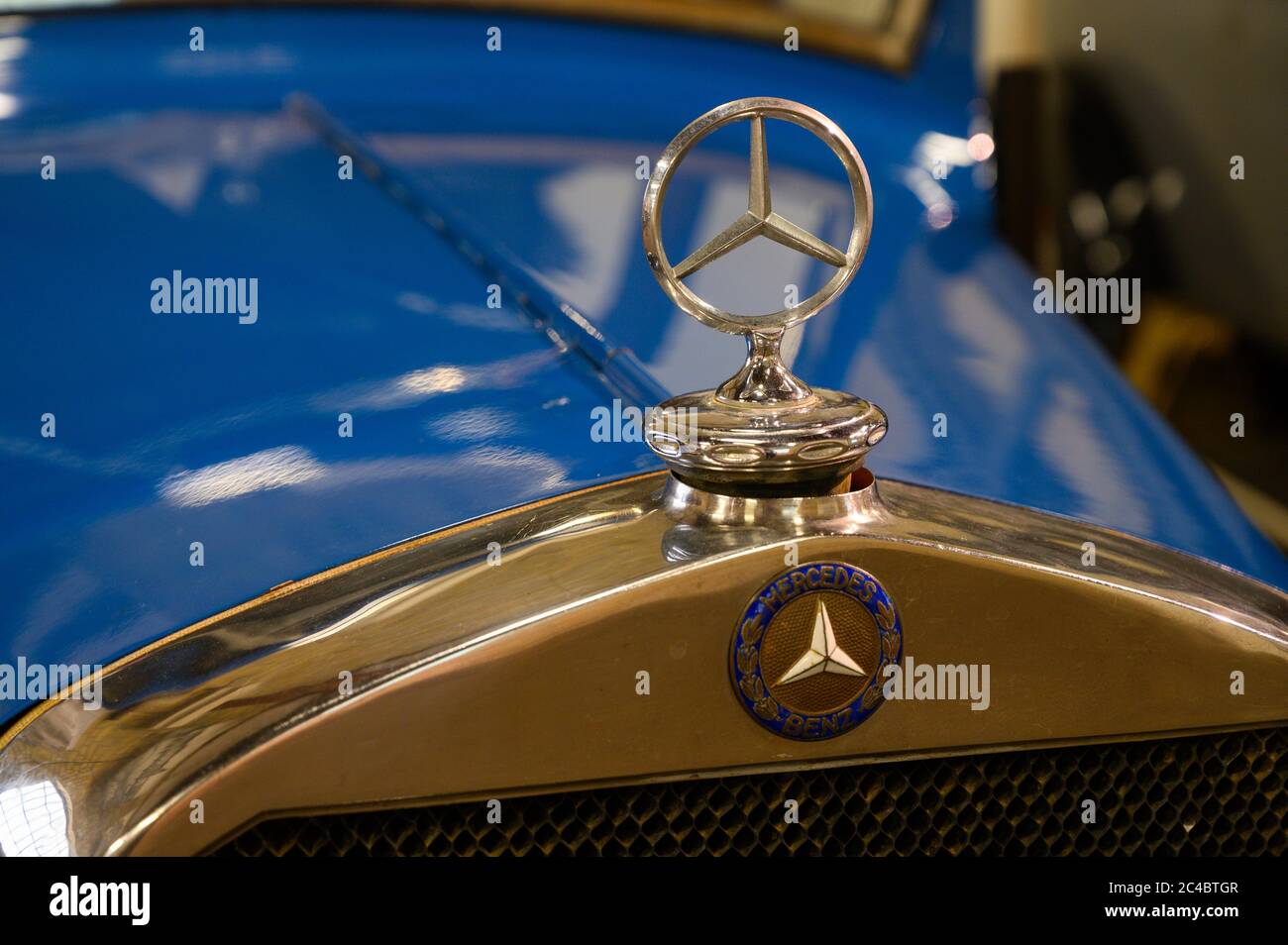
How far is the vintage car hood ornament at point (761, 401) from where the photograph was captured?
0.83 m

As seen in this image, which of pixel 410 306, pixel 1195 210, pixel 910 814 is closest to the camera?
pixel 910 814

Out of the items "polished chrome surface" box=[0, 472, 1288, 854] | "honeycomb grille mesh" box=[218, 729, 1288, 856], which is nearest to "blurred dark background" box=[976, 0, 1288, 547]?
"honeycomb grille mesh" box=[218, 729, 1288, 856]

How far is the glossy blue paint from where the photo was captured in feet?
3.06

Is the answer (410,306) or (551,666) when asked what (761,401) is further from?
(410,306)

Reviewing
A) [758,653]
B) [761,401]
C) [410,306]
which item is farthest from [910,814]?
[410,306]

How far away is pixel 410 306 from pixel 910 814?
0.56 m

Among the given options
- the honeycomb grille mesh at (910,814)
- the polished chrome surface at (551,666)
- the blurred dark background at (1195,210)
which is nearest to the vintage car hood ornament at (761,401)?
the polished chrome surface at (551,666)

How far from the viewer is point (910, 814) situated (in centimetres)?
93

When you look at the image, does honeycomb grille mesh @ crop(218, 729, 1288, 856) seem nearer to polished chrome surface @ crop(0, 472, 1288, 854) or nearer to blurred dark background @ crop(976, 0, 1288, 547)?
polished chrome surface @ crop(0, 472, 1288, 854)

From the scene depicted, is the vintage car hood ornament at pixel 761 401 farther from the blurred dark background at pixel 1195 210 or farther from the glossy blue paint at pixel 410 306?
the blurred dark background at pixel 1195 210

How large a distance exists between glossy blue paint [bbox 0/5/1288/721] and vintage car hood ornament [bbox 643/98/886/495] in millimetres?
92
